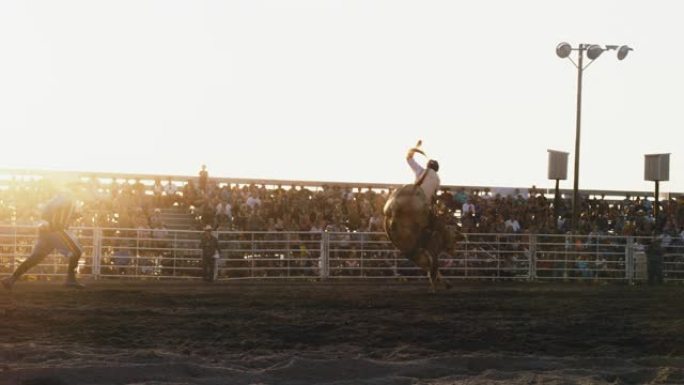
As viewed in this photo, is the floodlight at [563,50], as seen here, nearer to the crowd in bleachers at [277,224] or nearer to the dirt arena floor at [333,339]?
the crowd in bleachers at [277,224]

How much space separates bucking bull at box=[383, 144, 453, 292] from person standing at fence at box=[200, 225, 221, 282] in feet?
22.6

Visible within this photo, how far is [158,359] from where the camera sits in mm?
8461

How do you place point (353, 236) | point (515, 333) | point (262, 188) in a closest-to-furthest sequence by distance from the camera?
point (515, 333) → point (353, 236) → point (262, 188)

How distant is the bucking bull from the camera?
16.6m

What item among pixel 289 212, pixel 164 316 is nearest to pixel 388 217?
pixel 164 316

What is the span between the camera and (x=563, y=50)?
26578 mm

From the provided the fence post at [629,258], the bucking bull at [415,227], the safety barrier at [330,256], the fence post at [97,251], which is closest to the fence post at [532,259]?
the safety barrier at [330,256]

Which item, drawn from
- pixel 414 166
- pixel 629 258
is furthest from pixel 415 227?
pixel 629 258

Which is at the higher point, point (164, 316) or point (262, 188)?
point (262, 188)

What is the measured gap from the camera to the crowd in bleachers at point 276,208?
23828 millimetres

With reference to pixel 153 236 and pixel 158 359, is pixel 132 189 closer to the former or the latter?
pixel 153 236

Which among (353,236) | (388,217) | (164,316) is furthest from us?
(353,236)

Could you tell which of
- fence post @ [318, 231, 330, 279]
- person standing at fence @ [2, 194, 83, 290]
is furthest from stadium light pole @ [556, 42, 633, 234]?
person standing at fence @ [2, 194, 83, 290]

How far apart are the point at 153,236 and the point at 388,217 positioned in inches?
321
